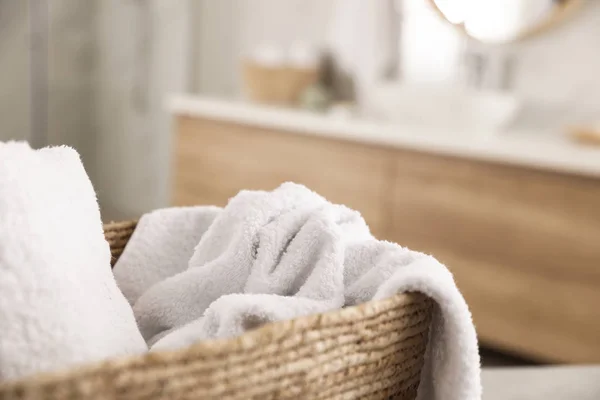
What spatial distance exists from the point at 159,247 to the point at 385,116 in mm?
1760

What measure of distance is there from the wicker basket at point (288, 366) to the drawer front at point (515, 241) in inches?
53.3

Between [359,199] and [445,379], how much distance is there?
1635 millimetres

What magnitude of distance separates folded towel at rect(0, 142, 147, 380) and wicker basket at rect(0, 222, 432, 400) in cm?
10

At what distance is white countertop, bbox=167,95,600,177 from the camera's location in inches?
73.0

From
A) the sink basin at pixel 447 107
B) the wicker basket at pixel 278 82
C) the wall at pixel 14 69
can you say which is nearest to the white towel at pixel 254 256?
the sink basin at pixel 447 107

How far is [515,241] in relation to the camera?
1.95m

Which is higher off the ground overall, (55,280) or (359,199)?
(55,280)

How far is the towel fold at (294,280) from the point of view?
1.89 feet

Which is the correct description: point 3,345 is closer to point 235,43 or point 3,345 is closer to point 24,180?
point 24,180

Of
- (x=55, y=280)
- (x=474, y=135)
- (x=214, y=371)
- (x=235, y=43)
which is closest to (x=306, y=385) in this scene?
(x=214, y=371)

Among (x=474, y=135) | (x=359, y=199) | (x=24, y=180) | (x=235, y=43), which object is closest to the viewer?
(x=24, y=180)

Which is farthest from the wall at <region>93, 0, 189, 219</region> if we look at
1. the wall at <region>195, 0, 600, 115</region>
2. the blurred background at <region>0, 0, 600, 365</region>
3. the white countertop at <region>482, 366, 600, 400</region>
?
the white countertop at <region>482, 366, 600, 400</region>

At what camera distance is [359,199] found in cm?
222

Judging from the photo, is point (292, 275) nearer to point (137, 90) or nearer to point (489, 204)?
point (489, 204)
